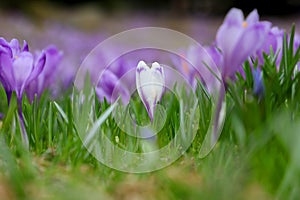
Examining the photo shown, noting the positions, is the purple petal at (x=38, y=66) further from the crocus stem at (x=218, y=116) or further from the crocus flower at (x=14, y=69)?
the crocus stem at (x=218, y=116)

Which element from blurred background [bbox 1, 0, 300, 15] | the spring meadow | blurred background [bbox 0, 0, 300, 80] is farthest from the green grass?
blurred background [bbox 1, 0, 300, 15]

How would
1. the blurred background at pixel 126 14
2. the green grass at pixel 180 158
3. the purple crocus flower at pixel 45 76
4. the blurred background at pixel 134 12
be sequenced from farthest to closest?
the blurred background at pixel 134 12
the blurred background at pixel 126 14
the purple crocus flower at pixel 45 76
the green grass at pixel 180 158

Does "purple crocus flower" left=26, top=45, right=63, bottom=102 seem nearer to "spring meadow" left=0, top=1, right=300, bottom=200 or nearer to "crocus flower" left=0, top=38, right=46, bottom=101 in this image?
"spring meadow" left=0, top=1, right=300, bottom=200

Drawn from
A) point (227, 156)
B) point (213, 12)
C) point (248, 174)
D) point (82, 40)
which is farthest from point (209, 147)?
point (213, 12)

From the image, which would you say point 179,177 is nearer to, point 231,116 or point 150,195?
point 150,195

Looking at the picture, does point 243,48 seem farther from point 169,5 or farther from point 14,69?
point 169,5

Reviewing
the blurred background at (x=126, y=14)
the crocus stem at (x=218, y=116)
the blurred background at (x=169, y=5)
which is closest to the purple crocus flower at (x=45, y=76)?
the crocus stem at (x=218, y=116)
